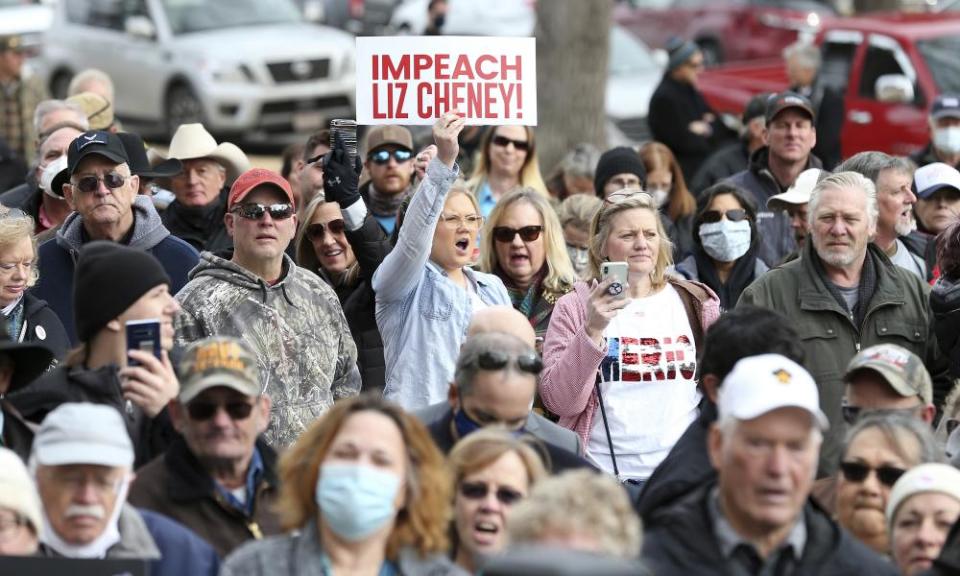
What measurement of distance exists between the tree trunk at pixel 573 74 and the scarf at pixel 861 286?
397 inches

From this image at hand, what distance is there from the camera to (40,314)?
882 cm

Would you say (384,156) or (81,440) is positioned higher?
(384,156)

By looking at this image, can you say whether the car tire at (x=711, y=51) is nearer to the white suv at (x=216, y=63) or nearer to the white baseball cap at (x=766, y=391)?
the white suv at (x=216, y=63)

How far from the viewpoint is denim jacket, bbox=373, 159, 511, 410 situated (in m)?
8.52

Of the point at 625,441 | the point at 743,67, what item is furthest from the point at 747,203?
the point at 743,67

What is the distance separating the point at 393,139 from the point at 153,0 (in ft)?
36.7

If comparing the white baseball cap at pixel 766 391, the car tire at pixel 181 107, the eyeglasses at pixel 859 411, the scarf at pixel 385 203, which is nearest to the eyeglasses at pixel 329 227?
the scarf at pixel 385 203

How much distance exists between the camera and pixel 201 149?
1134 centimetres

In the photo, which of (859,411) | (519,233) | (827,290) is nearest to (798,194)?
(519,233)

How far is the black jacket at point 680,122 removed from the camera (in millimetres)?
15461

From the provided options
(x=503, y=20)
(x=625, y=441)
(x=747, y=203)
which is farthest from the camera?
(x=503, y=20)

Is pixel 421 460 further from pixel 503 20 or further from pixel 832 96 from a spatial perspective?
pixel 503 20

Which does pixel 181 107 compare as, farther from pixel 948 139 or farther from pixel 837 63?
pixel 948 139

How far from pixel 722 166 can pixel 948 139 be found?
149 centimetres
